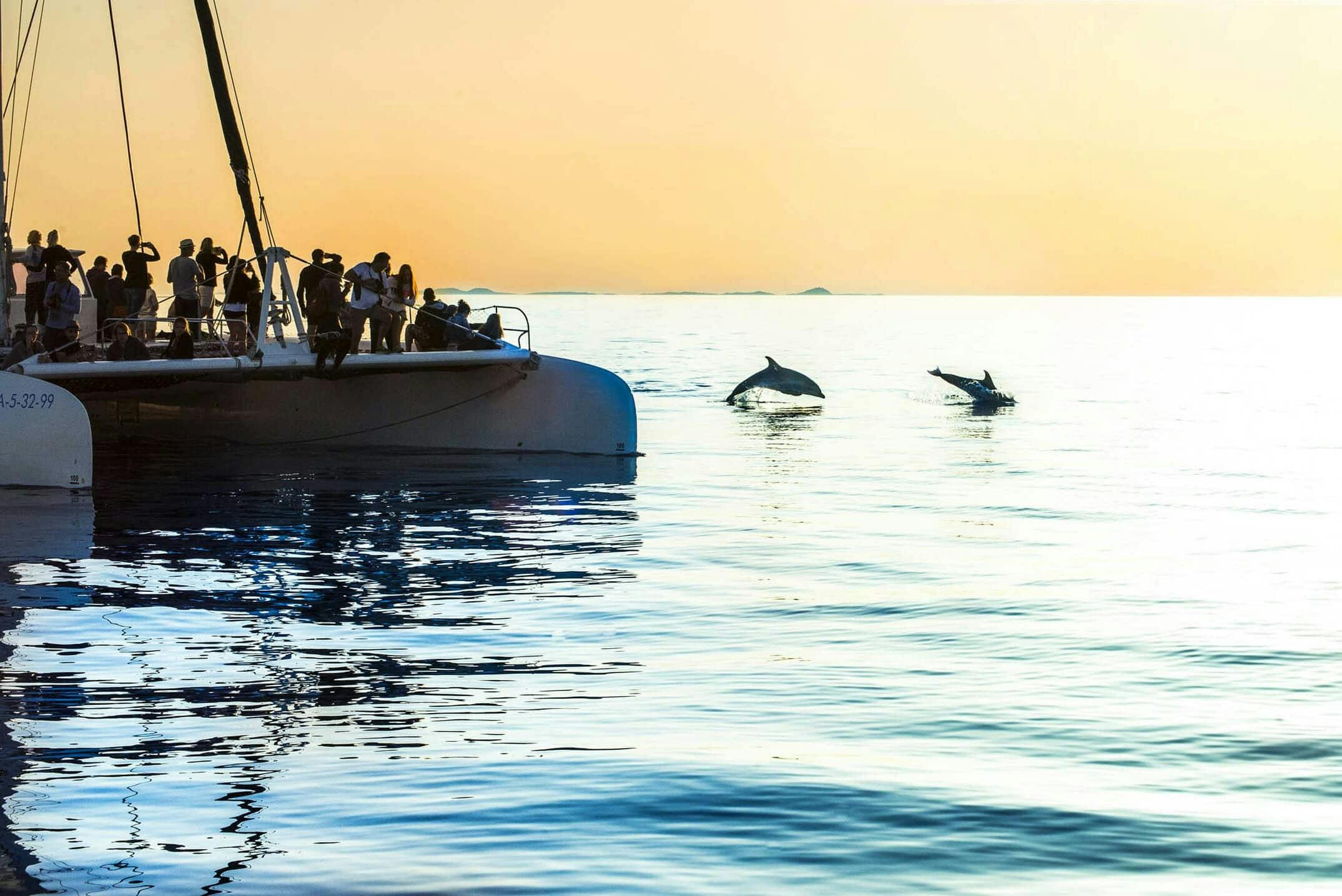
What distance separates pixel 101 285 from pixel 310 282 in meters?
2.91

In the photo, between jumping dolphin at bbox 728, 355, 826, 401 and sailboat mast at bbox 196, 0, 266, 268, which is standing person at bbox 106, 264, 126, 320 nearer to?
sailboat mast at bbox 196, 0, 266, 268

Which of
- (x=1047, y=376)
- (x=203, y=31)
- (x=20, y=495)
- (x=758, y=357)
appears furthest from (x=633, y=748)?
A: (x=758, y=357)

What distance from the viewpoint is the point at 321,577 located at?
41.5ft

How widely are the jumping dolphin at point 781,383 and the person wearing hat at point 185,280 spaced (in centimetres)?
1948

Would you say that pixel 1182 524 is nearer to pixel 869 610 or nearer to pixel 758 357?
pixel 869 610

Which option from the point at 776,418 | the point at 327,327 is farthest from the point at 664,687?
the point at 776,418

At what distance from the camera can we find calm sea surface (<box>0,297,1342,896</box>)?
Result: 6023 millimetres

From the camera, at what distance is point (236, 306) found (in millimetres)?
21281

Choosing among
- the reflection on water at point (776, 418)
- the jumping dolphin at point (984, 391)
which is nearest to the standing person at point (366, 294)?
the reflection on water at point (776, 418)

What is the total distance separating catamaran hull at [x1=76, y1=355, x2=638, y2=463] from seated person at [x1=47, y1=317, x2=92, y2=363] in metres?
0.59

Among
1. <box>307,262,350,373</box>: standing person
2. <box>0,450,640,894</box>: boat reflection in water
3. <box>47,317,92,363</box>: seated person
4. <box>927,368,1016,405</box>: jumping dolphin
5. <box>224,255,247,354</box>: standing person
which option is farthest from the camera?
<box>927,368,1016,405</box>: jumping dolphin

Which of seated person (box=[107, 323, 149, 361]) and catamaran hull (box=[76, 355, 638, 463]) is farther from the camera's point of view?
catamaran hull (box=[76, 355, 638, 463])

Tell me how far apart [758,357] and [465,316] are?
165ft

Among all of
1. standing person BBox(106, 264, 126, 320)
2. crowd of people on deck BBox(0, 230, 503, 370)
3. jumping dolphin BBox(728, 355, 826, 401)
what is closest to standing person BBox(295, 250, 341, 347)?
crowd of people on deck BBox(0, 230, 503, 370)
